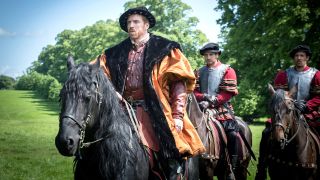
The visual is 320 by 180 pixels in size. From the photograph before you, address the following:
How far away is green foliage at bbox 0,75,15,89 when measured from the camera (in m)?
90.0

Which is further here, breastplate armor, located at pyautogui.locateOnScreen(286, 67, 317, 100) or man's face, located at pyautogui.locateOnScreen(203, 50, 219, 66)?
man's face, located at pyautogui.locateOnScreen(203, 50, 219, 66)

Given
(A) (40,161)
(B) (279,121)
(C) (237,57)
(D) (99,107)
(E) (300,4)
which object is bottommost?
(A) (40,161)

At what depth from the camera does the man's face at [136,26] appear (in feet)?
15.1

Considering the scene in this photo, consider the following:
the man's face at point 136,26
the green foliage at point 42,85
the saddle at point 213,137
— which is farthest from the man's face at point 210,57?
the green foliage at point 42,85

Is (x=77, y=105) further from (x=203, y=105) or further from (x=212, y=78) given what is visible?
(x=212, y=78)

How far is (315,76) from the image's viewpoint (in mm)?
8000

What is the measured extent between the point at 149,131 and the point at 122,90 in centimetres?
53

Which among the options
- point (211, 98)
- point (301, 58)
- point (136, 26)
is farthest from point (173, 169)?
point (301, 58)

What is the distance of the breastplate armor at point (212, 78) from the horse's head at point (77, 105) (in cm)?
465

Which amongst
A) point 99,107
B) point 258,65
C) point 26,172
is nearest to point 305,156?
point 99,107

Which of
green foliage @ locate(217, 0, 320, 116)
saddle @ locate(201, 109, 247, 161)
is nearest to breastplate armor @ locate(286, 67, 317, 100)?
saddle @ locate(201, 109, 247, 161)

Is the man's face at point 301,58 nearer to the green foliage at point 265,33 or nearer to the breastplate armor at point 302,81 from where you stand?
the breastplate armor at point 302,81

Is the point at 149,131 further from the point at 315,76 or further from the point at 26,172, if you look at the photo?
the point at 26,172

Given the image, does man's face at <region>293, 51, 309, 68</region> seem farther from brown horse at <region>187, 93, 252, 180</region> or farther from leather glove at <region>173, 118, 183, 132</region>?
leather glove at <region>173, 118, 183, 132</region>
